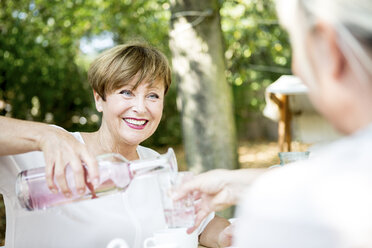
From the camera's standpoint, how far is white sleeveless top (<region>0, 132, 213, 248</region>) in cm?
177

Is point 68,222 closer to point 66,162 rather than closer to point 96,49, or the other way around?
point 66,162

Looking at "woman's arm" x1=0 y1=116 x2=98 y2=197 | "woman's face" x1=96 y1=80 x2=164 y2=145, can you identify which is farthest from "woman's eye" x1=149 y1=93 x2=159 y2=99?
"woman's arm" x1=0 y1=116 x2=98 y2=197

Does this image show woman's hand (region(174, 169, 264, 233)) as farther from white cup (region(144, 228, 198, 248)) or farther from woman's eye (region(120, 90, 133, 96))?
woman's eye (region(120, 90, 133, 96))

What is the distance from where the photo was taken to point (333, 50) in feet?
2.46

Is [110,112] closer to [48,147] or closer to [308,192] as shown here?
[48,147]

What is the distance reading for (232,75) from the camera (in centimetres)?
600

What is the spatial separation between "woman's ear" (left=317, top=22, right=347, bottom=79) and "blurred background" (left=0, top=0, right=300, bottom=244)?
10.0ft

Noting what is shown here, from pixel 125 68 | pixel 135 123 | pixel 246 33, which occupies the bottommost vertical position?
pixel 135 123

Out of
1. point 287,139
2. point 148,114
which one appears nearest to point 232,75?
point 287,139

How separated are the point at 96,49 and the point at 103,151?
329 inches

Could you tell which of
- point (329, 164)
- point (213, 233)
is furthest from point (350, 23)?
point (213, 233)

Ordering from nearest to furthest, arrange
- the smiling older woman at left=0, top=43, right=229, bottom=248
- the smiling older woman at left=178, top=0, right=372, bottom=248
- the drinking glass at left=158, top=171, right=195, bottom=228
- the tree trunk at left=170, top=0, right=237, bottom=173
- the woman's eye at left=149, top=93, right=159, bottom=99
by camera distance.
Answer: the smiling older woman at left=178, top=0, right=372, bottom=248
the drinking glass at left=158, top=171, right=195, bottom=228
the smiling older woman at left=0, top=43, right=229, bottom=248
the woman's eye at left=149, top=93, right=159, bottom=99
the tree trunk at left=170, top=0, right=237, bottom=173

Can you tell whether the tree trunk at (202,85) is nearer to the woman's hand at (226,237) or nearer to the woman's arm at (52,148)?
Answer: the woman's hand at (226,237)

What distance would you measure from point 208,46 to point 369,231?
320 centimetres
